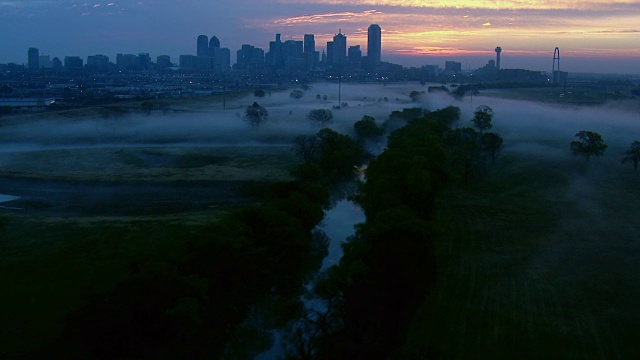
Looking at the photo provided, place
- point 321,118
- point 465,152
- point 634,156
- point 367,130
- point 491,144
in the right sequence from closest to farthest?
1. point 634,156
2. point 465,152
3. point 491,144
4. point 367,130
5. point 321,118

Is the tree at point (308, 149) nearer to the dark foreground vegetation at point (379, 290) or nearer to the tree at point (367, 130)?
the tree at point (367, 130)

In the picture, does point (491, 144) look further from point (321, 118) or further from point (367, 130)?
point (321, 118)

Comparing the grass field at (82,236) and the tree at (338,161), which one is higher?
the tree at (338,161)

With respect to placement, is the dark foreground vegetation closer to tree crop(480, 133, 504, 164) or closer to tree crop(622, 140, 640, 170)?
tree crop(622, 140, 640, 170)

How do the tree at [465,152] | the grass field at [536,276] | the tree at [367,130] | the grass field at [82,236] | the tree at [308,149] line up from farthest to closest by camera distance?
the tree at [367,130] → the tree at [308,149] → the tree at [465,152] → the grass field at [82,236] → the grass field at [536,276]

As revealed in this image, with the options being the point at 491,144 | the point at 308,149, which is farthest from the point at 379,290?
the point at 491,144

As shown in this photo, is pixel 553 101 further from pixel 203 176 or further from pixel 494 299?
pixel 494 299

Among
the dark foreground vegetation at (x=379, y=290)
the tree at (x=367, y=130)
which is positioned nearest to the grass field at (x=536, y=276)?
the dark foreground vegetation at (x=379, y=290)

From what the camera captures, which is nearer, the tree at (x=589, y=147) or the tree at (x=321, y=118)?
the tree at (x=589, y=147)

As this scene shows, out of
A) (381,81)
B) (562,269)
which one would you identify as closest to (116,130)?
(562,269)
